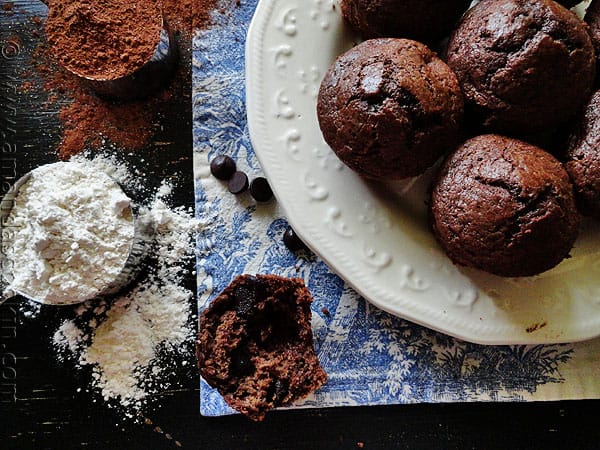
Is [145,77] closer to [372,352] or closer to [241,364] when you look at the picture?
[241,364]

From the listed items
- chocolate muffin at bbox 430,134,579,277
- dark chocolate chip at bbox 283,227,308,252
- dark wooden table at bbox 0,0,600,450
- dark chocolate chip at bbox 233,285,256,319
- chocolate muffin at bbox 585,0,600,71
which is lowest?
dark wooden table at bbox 0,0,600,450

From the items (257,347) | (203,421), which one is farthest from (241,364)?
(203,421)

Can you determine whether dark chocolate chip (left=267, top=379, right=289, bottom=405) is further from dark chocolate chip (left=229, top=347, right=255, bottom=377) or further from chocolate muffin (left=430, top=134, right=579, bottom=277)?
chocolate muffin (left=430, top=134, right=579, bottom=277)

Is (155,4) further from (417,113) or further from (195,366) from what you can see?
(195,366)

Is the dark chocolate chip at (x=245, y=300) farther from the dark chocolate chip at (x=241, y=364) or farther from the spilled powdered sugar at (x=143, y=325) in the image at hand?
the spilled powdered sugar at (x=143, y=325)

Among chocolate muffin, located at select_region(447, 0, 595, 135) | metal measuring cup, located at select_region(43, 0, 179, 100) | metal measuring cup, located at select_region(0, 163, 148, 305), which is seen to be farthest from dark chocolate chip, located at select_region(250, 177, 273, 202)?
chocolate muffin, located at select_region(447, 0, 595, 135)
